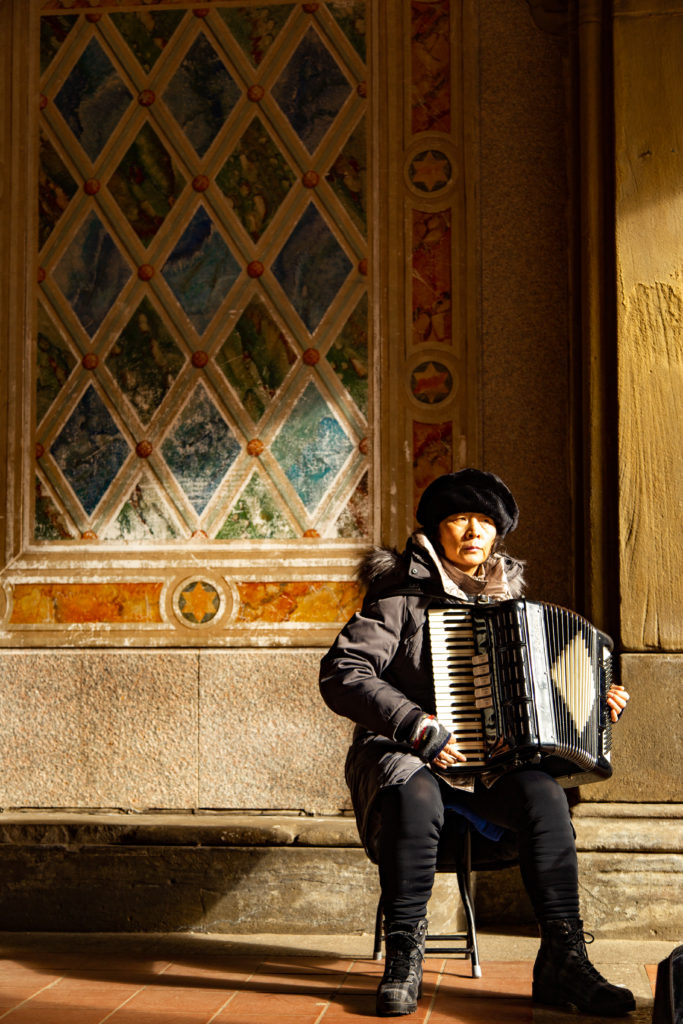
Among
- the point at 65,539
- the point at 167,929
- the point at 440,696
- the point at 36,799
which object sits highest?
the point at 65,539

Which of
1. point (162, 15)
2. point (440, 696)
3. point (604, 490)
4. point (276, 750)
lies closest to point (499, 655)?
point (440, 696)

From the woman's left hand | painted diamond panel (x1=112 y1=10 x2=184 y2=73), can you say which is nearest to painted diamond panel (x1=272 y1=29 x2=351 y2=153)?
painted diamond panel (x1=112 y1=10 x2=184 y2=73)

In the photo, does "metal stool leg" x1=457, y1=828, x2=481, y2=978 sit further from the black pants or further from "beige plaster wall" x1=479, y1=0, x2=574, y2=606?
"beige plaster wall" x1=479, y1=0, x2=574, y2=606

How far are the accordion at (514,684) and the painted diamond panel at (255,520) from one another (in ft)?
4.74

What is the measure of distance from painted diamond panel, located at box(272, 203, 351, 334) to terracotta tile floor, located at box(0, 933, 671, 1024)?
2.30 metres

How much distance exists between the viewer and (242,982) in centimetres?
346

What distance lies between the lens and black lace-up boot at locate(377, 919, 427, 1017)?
307cm

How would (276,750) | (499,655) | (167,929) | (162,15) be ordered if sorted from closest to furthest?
(499,655) → (167,929) → (276,750) → (162,15)

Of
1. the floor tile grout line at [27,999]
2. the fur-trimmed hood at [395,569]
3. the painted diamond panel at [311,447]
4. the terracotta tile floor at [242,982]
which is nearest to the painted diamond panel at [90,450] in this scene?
the painted diamond panel at [311,447]

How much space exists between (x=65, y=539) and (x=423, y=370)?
5.03ft

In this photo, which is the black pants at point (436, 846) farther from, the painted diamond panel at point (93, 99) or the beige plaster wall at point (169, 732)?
the painted diamond panel at point (93, 99)

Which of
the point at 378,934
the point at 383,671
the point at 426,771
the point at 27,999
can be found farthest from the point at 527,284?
the point at 27,999

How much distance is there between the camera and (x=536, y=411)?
454cm

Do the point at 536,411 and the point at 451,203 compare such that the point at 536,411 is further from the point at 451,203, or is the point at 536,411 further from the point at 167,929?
the point at 167,929
